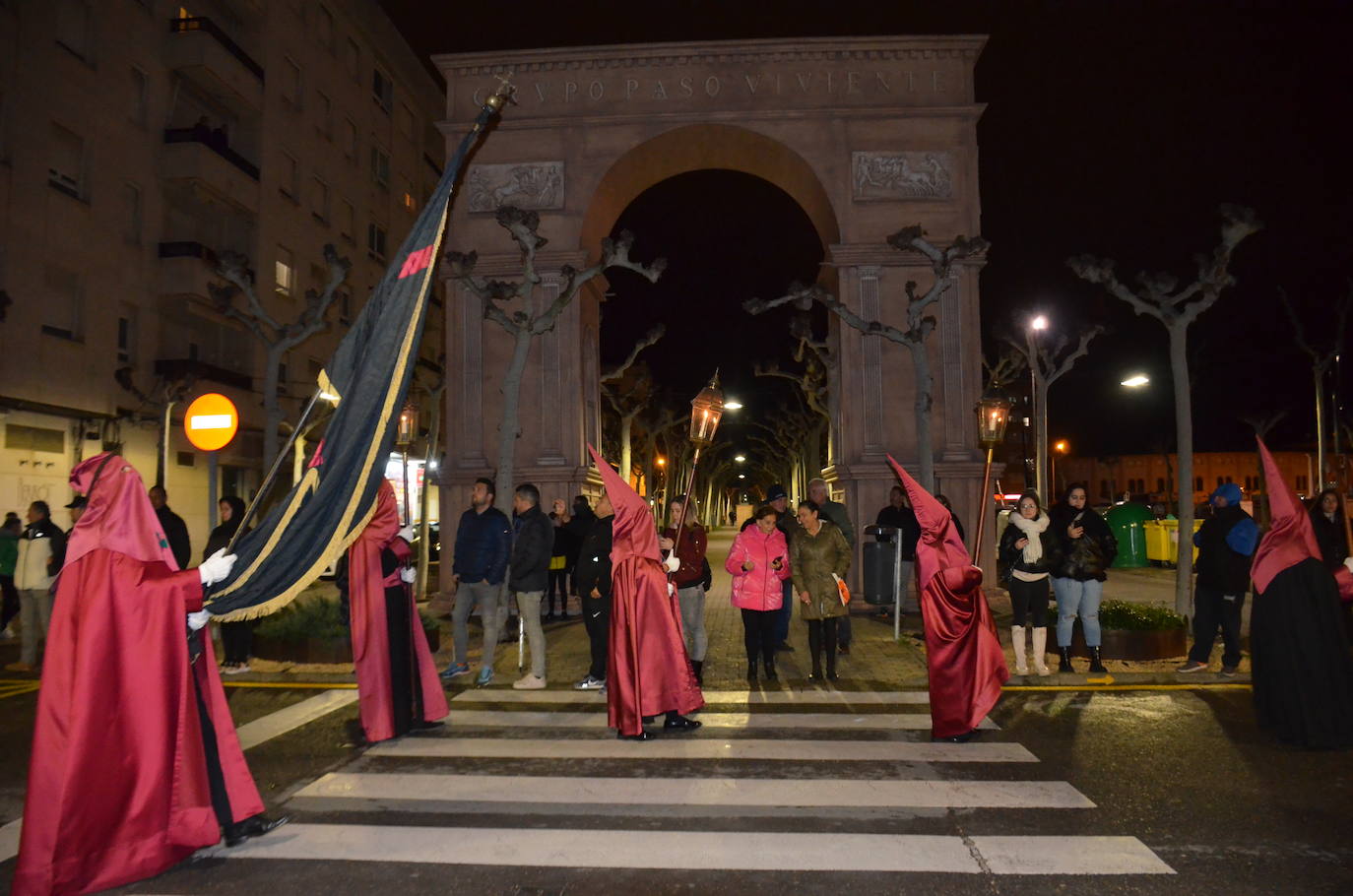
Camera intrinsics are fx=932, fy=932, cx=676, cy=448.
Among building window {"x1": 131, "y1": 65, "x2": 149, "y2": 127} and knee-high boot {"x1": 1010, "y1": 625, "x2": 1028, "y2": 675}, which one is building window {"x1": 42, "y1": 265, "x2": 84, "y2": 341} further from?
knee-high boot {"x1": 1010, "y1": 625, "x2": 1028, "y2": 675}

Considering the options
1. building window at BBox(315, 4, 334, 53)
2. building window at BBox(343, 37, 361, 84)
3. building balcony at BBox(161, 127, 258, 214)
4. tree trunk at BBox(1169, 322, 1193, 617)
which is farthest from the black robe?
building window at BBox(343, 37, 361, 84)

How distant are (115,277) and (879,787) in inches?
973

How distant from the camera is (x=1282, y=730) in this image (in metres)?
6.88

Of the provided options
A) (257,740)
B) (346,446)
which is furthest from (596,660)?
(346,446)

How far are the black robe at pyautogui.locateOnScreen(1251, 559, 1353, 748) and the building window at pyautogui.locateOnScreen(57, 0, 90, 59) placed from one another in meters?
26.1

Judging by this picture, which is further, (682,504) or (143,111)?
(143,111)

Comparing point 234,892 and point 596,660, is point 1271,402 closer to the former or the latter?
point 596,660

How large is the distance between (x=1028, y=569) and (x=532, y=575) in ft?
16.1

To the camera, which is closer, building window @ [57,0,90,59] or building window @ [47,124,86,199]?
building window @ [47,124,86,199]

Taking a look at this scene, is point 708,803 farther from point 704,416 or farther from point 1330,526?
point 1330,526

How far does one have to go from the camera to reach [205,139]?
85.7 feet

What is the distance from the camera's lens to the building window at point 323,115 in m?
33.6

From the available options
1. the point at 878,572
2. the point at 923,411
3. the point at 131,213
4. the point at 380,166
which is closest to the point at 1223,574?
the point at 923,411

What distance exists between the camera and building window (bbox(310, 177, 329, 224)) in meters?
33.4
